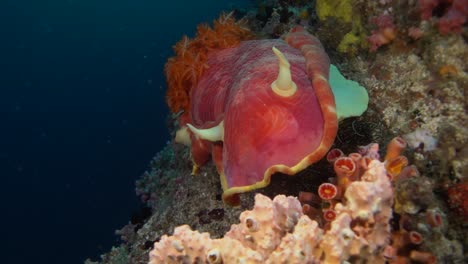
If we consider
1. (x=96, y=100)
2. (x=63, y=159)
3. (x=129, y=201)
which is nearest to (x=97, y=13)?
(x=96, y=100)

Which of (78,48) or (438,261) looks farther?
(78,48)

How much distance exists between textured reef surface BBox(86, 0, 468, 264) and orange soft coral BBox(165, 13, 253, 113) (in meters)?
0.10

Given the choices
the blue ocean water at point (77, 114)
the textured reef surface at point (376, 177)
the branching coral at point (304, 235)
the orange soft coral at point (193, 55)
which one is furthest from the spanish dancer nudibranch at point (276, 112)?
the blue ocean water at point (77, 114)

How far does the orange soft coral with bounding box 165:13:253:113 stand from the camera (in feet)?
13.1

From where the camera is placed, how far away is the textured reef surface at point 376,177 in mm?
1937

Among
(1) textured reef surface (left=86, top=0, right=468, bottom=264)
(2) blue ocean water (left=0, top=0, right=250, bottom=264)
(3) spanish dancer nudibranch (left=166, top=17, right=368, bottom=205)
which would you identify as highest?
(3) spanish dancer nudibranch (left=166, top=17, right=368, bottom=205)

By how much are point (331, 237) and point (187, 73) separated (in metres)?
2.69

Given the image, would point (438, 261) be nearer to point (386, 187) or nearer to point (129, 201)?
point (386, 187)

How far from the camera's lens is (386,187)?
6.25 feet

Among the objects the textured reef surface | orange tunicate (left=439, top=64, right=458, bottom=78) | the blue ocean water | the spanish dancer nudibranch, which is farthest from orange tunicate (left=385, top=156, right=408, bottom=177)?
the blue ocean water

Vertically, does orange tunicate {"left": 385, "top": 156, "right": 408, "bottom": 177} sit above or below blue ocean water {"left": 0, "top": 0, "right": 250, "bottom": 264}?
above

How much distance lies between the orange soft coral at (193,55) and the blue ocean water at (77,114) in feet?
7.62

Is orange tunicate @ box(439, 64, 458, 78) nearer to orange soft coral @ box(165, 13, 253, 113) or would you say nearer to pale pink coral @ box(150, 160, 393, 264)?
pale pink coral @ box(150, 160, 393, 264)

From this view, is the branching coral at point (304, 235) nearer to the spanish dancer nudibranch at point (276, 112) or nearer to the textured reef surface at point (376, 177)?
the textured reef surface at point (376, 177)
